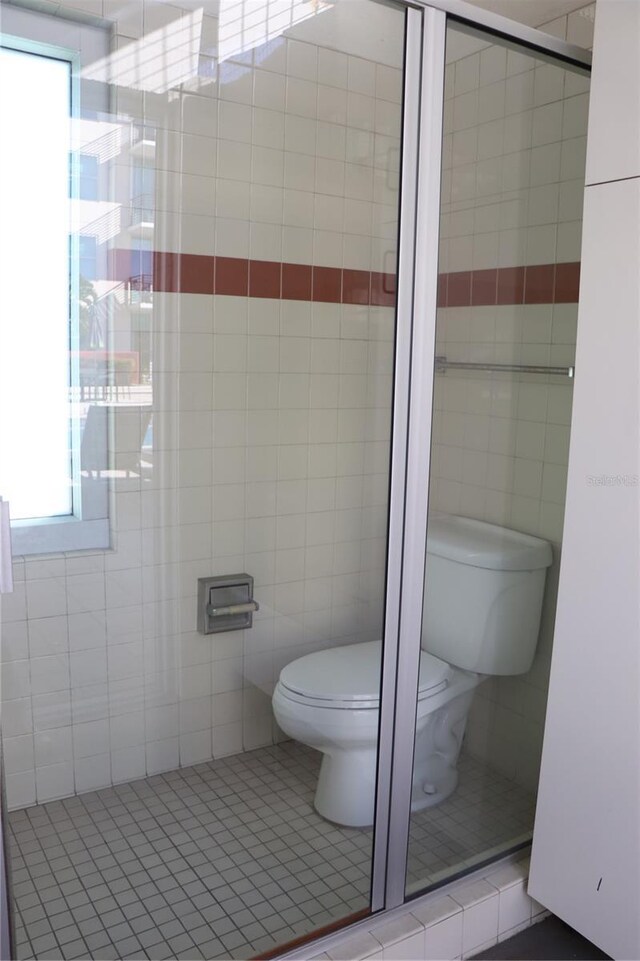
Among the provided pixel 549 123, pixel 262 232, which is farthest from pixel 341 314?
pixel 549 123

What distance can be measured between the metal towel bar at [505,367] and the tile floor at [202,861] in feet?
3.06

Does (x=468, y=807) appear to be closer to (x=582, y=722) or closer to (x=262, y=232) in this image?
(x=582, y=722)

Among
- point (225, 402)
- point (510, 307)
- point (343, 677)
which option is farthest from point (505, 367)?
point (343, 677)

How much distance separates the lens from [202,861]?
1.80 m

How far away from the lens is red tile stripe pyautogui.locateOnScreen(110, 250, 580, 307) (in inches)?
69.1

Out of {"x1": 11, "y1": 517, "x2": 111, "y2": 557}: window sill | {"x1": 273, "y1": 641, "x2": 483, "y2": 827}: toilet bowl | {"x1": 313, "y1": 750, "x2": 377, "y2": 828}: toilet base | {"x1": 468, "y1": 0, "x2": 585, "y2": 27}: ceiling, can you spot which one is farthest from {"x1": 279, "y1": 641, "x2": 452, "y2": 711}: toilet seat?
{"x1": 468, "y1": 0, "x2": 585, "y2": 27}: ceiling

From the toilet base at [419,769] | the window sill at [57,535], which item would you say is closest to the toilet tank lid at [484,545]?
the toilet base at [419,769]

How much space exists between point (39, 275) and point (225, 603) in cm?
83

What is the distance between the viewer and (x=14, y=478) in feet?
4.71

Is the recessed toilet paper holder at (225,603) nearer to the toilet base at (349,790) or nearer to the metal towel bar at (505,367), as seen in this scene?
the toilet base at (349,790)

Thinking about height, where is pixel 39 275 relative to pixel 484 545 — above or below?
above

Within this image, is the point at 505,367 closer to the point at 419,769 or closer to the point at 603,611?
the point at 603,611

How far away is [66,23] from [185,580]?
1.11m

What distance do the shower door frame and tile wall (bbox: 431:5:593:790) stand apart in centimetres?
4
